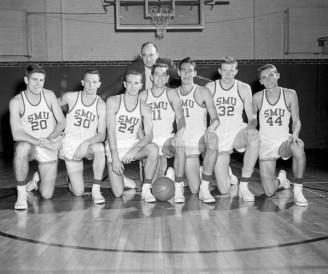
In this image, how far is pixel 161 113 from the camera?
458 centimetres

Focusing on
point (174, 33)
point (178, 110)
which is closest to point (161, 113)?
point (178, 110)

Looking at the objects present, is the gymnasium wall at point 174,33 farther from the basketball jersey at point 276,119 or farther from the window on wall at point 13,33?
the basketball jersey at point 276,119

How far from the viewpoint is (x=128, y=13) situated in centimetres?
1015

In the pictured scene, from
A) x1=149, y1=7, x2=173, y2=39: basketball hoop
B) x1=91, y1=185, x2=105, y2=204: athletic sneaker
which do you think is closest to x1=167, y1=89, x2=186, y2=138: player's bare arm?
x1=91, y1=185, x2=105, y2=204: athletic sneaker

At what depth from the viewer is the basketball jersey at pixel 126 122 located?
438cm

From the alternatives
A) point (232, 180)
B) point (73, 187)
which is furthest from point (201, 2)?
point (73, 187)

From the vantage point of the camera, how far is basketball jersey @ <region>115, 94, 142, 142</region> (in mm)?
4379

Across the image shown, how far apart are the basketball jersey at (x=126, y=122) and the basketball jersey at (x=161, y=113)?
23 cm

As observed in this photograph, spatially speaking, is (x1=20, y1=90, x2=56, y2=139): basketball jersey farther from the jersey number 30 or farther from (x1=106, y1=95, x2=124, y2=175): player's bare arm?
the jersey number 30

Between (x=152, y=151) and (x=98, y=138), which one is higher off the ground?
(x=98, y=138)

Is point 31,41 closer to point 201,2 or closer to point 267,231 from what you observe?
point 201,2

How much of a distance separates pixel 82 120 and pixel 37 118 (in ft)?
1.55

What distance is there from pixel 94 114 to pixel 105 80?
6.04 m

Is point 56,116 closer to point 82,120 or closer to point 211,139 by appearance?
point 82,120
